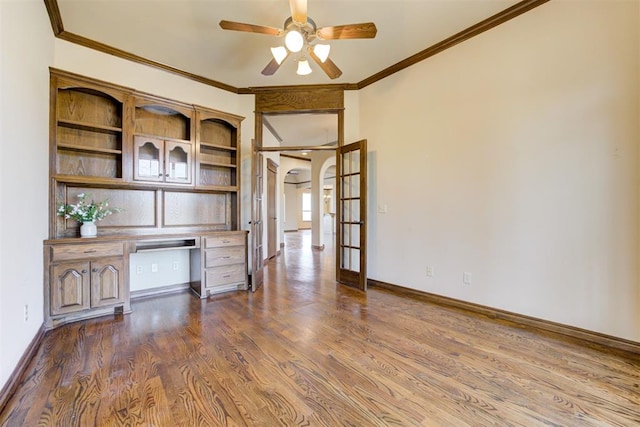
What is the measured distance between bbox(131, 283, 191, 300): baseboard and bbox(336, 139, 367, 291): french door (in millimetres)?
2172

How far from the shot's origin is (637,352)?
80.3 inches

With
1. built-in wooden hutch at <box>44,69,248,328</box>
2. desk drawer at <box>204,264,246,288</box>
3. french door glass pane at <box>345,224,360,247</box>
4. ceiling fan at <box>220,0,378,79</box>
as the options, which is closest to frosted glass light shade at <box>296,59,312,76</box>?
ceiling fan at <box>220,0,378,79</box>

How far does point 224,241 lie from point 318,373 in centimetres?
219

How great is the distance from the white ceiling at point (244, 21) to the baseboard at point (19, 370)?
289 centimetres

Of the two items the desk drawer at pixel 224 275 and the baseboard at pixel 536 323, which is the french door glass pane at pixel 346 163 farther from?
the desk drawer at pixel 224 275

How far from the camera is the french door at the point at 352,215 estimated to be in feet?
12.3

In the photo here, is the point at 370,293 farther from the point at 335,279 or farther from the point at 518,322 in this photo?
the point at 518,322

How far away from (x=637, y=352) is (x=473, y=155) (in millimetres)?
2009

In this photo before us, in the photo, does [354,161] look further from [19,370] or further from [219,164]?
[19,370]

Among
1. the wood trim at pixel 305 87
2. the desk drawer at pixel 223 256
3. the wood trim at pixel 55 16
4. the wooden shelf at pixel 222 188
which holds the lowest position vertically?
the desk drawer at pixel 223 256

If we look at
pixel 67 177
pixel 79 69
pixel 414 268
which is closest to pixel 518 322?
pixel 414 268

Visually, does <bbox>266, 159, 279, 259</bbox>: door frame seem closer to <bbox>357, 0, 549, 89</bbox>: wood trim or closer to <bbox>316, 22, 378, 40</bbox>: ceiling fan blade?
<bbox>357, 0, 549, 89</bbox>: wood trim

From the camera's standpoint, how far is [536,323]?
2.50m

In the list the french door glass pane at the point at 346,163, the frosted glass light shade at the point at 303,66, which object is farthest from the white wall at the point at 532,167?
the frosted glass light shade at the point at 303,66
